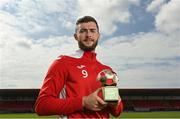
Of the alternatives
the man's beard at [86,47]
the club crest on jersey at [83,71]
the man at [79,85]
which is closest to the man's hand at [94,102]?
the man at [79,85]

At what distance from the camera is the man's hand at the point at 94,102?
240 cm

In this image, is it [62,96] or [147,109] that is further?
[147,109]

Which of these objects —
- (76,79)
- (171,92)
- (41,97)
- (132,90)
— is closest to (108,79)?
(76,79)

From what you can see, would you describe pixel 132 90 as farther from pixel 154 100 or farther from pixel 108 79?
pixel 108 79

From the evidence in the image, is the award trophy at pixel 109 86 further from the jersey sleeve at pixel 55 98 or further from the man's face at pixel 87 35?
the man's face at pixel 87 35

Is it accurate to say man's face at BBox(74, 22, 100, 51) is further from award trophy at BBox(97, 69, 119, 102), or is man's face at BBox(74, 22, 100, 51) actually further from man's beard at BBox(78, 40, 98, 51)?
award trophy at BBox(97, 69, 119, 102)

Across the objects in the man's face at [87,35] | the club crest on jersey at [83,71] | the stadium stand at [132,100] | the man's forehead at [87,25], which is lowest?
the stadium stand at [132,100]

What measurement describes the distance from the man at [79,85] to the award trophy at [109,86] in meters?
0.05

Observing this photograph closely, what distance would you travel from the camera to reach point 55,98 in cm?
258

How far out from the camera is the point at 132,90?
43344mm

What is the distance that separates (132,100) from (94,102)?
44.6m

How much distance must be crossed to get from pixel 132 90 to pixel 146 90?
1.94 metres

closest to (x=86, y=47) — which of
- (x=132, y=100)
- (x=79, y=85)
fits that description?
(x=79, y=85)

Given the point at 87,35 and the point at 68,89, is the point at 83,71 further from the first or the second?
the point at 87,35
